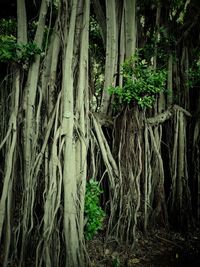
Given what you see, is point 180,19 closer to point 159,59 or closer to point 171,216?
point 159,59

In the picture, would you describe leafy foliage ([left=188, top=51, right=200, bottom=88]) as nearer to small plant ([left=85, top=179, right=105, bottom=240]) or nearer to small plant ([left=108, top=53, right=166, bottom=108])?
small plant ([left=108, top=53, right=166, bottom=108])

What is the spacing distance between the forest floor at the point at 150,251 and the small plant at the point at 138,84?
1828mm

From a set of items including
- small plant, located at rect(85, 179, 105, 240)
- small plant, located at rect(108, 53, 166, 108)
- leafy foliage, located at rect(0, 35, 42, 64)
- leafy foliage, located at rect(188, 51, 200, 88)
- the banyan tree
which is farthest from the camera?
leafy foliage, located at rect(188, 51, 200, 88)

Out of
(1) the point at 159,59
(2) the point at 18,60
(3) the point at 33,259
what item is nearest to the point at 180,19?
(1) the point at 159,59

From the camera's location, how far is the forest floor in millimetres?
3498

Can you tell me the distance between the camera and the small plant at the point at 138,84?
3.75 metres

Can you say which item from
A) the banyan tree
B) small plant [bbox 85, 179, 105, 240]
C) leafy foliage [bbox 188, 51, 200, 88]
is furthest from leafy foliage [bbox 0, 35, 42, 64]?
leafy foliage [bbox 188, 51, 200, 88]

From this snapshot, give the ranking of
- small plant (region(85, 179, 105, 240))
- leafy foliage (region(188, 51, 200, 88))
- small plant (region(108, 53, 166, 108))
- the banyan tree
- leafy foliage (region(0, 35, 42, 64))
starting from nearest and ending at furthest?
1. the banyan tree
2. leafy foliage (region(0, 35, 42, 64))
3. small plant (region(85, 179, 105, 240))
4. small plant (region(108, 53, 166, 108))
5. leafy foliage (region(188, 51, 200, 88))

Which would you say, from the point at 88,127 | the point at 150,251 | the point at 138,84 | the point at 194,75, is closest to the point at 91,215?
the point at 150,251

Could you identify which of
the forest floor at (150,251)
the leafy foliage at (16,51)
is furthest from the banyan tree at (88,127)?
the forest floor at (150,251)

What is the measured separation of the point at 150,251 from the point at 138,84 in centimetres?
212

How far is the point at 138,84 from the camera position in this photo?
12.2 feet

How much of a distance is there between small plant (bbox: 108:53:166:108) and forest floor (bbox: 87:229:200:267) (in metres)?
1.83

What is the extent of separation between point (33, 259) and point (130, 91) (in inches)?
90.4
